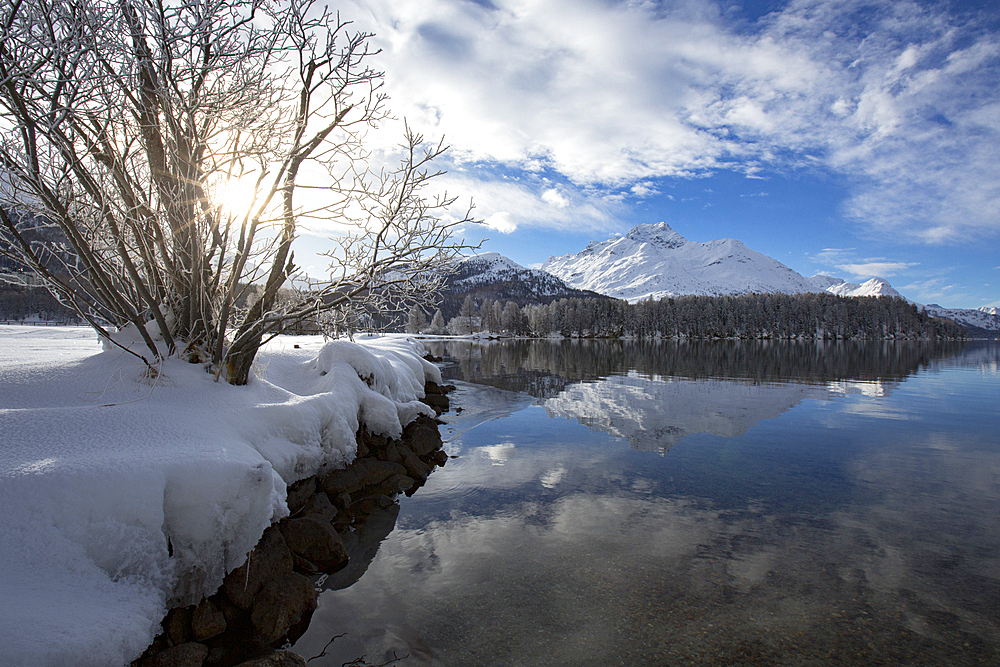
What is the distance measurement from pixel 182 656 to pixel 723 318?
157 m

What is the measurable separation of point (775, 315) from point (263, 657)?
164412 millimetres

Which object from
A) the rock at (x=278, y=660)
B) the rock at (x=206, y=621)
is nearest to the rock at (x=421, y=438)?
the rock at (x=206, y=621)

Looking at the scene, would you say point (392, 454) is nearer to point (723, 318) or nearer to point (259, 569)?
point (259, 569)

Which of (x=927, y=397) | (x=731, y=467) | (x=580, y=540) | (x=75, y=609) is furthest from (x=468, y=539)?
(x=927, y=397)

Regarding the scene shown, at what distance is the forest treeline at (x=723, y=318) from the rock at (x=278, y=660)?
437 feet

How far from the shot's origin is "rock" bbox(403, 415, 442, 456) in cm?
1353

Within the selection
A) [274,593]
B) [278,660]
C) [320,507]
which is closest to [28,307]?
[320,507]

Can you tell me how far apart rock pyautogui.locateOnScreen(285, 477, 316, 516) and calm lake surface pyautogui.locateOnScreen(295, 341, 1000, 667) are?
55.3 inches

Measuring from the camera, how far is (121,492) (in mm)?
4938

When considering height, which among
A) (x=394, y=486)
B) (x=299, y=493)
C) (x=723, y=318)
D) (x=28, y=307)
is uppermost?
(x=723, y=318)

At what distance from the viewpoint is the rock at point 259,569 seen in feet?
18.8

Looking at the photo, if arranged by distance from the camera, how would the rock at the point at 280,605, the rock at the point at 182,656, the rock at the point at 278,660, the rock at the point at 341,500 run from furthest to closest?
the rock at the point at 341,500
the rock at the point at 280,605
the rock at the point at 278,660
the rock at the point at 182,656

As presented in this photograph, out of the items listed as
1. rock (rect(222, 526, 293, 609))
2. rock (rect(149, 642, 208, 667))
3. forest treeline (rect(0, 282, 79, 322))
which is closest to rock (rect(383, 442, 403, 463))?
rock (rect(222, 526, 293, 609))

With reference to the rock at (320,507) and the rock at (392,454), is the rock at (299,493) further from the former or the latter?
the rock at (392,454)
